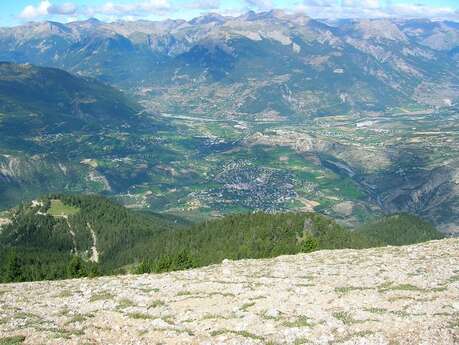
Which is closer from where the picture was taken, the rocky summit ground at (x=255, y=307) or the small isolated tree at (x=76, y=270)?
the rocky summit ground at (x=255, y=307)

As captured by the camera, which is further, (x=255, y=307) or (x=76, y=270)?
(x=76, y=270)

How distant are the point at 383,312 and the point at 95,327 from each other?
89.9ft

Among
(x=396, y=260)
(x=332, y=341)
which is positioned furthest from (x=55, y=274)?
(x=332, y=341)

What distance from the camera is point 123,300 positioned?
6178 cm

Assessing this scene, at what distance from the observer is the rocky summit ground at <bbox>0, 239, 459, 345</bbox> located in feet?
149

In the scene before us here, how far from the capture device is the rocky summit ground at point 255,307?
4547 centimetres

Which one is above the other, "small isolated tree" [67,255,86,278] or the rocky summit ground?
the rocky summit ground

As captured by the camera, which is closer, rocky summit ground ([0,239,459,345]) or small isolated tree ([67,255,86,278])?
rocky summit ground ([0,239,459,345])

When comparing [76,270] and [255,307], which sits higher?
[255,307]

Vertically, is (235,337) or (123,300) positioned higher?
(235,337)

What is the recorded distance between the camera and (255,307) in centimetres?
5531

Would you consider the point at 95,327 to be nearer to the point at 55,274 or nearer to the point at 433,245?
the point at 433,245

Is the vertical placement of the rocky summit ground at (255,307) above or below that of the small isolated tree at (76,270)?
above

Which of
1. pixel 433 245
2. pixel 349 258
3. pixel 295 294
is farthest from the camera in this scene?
pixel 433 245
